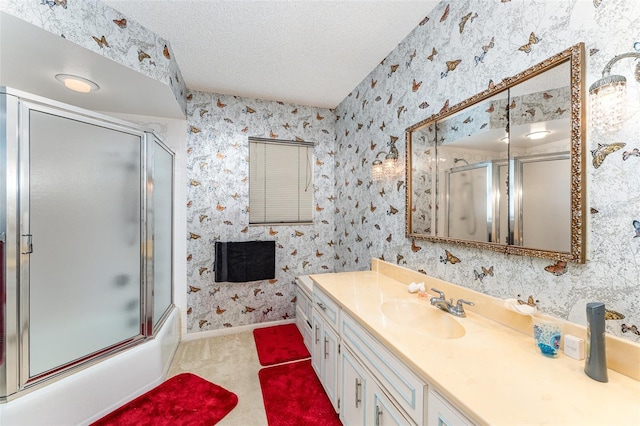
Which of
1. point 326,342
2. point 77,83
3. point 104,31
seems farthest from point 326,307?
point 77,83

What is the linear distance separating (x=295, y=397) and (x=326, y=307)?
70 centimetres

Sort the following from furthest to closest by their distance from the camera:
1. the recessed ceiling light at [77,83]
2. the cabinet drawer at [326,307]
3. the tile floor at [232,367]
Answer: the recessed ceiling light at [77,83] < the tile floor at [232,367] < the cabinet drawer at [326,307]

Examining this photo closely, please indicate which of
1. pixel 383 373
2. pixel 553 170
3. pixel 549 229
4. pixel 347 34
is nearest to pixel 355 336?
pixel 383 373

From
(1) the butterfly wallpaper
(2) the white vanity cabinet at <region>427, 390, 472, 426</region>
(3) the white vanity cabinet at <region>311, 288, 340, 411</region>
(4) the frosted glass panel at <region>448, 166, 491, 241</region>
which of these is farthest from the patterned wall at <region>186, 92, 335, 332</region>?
(2) the white vanity cabinet at <region>427, 390, 472, 426</region>

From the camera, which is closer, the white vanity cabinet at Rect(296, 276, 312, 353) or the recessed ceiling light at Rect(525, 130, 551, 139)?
the recessed ceiling light at Rect(525, 130, 551, 139)

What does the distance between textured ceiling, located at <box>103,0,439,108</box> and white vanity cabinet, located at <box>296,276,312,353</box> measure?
6.52 feet

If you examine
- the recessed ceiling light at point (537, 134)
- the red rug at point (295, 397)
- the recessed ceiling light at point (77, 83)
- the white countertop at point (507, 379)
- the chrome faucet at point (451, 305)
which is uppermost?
the recessed ceiling light at point (77, 83)

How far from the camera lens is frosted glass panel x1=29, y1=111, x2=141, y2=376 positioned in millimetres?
1481

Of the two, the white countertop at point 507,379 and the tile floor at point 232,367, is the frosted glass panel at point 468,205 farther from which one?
the tile floor at point 232,367

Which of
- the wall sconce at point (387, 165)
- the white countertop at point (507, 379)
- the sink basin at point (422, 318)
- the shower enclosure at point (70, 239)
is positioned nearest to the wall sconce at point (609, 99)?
the white countertop at point (507, 379)

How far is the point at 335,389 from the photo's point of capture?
162 cm

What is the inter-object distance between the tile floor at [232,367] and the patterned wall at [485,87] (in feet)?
4.49

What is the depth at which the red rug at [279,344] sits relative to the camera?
2.35m

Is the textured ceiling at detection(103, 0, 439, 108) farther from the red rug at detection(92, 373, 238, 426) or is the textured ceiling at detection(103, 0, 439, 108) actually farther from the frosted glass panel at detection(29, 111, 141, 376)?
the red rug at detection(92, 373, 238, 426)
